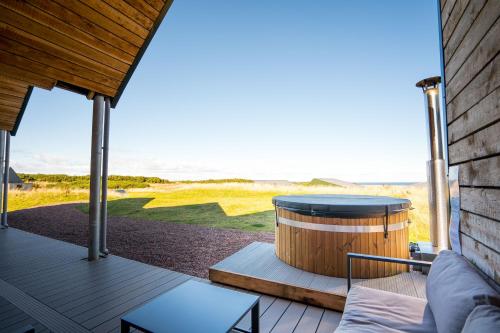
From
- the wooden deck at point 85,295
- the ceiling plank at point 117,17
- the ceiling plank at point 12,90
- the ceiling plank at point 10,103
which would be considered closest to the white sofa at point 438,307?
the wooden deck at point 85,295

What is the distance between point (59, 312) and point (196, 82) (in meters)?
9.68

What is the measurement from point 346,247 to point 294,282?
0.72 meters

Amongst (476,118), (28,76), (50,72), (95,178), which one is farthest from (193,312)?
(28,76)

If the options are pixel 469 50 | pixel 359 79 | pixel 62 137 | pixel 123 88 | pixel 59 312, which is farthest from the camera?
pixel 62 137

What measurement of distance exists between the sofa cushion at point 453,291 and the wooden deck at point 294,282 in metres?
1.06

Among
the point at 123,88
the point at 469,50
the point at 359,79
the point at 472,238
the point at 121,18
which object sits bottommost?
the point at 472,238

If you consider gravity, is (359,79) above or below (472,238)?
above

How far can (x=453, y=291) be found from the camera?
→ 1.12m

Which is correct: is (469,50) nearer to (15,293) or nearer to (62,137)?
(15,293)

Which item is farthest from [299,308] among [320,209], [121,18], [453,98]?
[121,18]

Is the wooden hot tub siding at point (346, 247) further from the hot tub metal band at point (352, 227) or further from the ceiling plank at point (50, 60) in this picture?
the ceiling plank at point (50, 60)

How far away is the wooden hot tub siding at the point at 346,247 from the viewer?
2.63m

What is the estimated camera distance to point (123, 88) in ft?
13.3

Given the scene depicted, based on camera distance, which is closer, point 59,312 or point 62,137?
point 59,312
